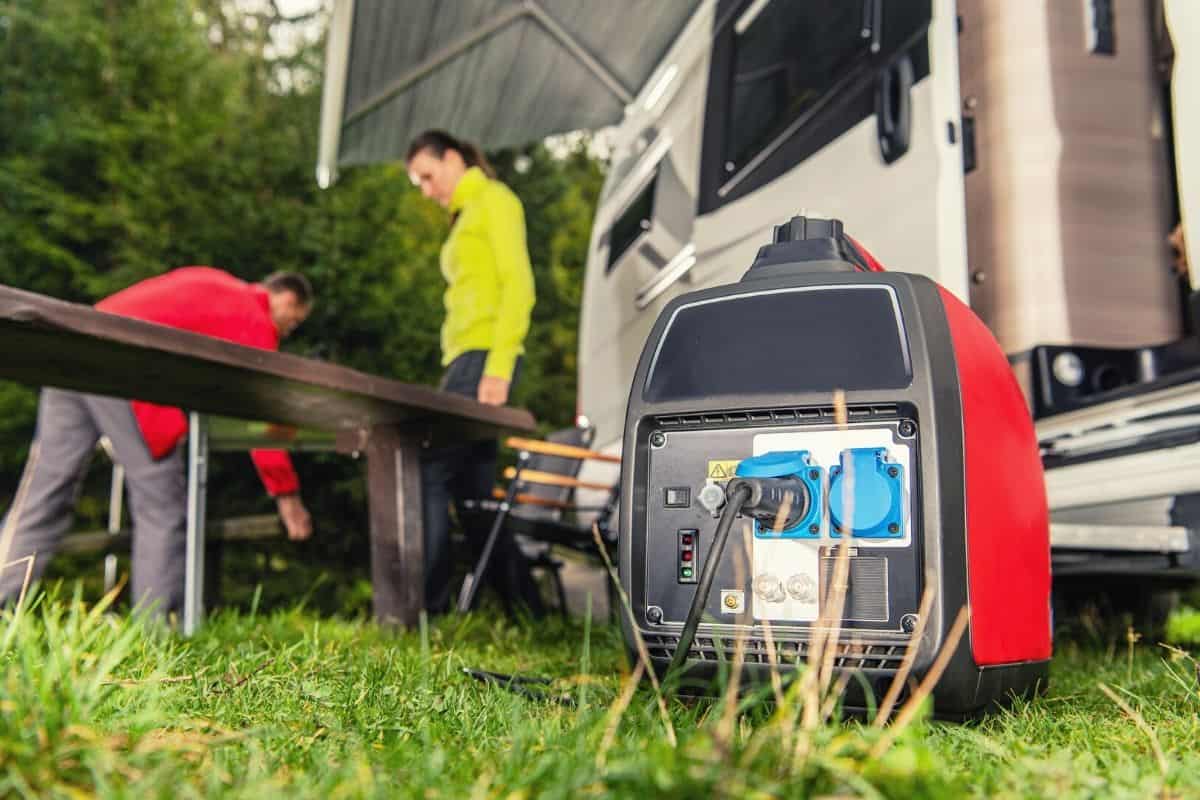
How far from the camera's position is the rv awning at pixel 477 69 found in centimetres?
504

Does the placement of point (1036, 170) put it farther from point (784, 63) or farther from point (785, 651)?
point (785, 651)

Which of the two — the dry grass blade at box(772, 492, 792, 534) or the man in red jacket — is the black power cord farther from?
the man in red jacket

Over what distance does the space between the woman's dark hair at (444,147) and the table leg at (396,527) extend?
1.33 metres

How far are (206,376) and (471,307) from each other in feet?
4.51

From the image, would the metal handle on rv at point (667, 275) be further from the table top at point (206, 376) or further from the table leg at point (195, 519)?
the table leg at point (195, 519)

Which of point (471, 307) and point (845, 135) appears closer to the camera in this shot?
point (845, 135)

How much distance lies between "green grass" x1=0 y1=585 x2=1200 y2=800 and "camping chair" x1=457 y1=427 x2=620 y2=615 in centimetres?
159

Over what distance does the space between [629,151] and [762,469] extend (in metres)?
3.71

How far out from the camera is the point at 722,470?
1.66 metres

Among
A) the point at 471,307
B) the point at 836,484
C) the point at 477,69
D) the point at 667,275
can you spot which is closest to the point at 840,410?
the point at 836,484

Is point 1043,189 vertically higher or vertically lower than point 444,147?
lower

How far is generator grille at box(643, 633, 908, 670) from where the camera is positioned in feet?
4.92

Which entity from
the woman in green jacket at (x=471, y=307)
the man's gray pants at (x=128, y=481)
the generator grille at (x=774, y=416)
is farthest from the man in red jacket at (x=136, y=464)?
the generator grille at (x=774, y=416)

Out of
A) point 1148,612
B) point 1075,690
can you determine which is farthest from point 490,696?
point 1148,612
